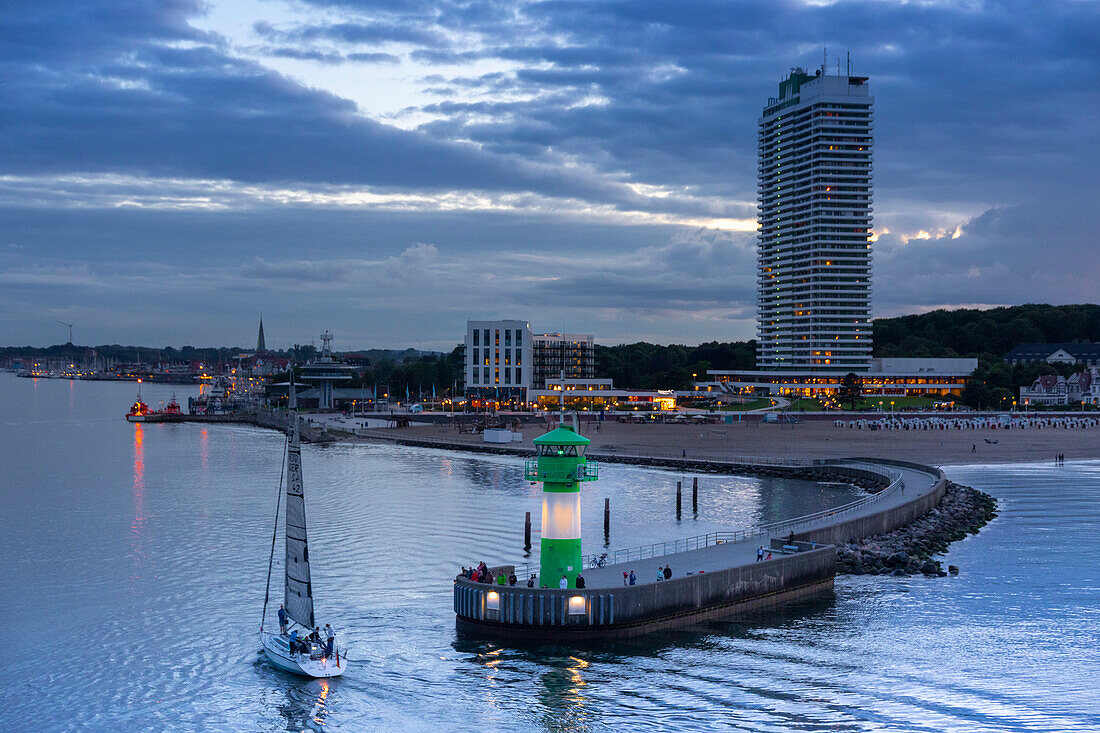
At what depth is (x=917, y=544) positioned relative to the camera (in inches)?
1948

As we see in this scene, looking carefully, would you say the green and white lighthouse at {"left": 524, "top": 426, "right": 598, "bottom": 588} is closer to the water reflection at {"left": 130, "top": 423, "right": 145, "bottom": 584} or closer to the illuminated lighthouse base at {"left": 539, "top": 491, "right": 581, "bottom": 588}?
the illuminated lighthouse base at {"left": 539, "top": 491, "right": 581, "bottom": 588}

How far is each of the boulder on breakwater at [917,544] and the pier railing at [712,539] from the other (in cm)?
297

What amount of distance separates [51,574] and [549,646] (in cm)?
2546

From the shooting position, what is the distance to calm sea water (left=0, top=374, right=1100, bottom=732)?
28.2 metres

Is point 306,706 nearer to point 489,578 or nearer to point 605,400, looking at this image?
point 489,578

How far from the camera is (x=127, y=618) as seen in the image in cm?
3719

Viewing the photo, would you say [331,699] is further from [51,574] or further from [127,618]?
[51,574]

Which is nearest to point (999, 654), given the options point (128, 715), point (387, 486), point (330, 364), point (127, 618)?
point (128, 715)

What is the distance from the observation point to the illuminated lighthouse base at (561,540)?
1411 inches

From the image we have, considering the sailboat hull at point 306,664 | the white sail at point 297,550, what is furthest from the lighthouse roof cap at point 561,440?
the sailboat hull at point 306,664

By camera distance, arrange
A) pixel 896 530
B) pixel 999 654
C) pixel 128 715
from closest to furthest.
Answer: pixel 128 715 < pixel 999 654 < pixel 896 530

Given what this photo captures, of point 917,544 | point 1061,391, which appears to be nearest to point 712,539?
point 917,544

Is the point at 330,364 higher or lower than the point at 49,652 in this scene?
higher

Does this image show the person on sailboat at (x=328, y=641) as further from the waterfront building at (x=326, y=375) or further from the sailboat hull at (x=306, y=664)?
the waterfront building at (x=326, y=375)
